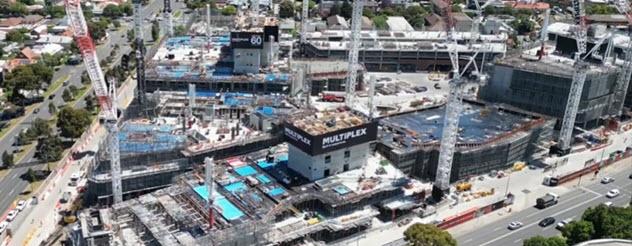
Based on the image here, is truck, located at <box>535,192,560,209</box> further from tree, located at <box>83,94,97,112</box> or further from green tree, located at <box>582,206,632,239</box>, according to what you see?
tree, located at <box>83,94,97,112</box>

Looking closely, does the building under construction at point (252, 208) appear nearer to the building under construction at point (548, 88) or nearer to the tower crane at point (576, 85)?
the tower crane at point (576, 85)

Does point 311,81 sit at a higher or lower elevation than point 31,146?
higher

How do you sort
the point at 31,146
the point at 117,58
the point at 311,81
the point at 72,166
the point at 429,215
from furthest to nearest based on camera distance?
1. the point at 117,58
2. the point at 311,81
3. the point at 31,146
4. the point at 72,166
5. the point at 429,215

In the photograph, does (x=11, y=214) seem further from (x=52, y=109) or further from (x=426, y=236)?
(x=426, y=236)

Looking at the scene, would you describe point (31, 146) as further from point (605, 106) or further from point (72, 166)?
point (605, 106)

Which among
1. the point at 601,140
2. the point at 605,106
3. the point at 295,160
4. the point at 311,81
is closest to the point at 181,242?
the point at 295,160

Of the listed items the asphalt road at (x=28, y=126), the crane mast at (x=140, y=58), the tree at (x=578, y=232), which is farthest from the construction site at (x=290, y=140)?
the tree at (x=578, y=232)
